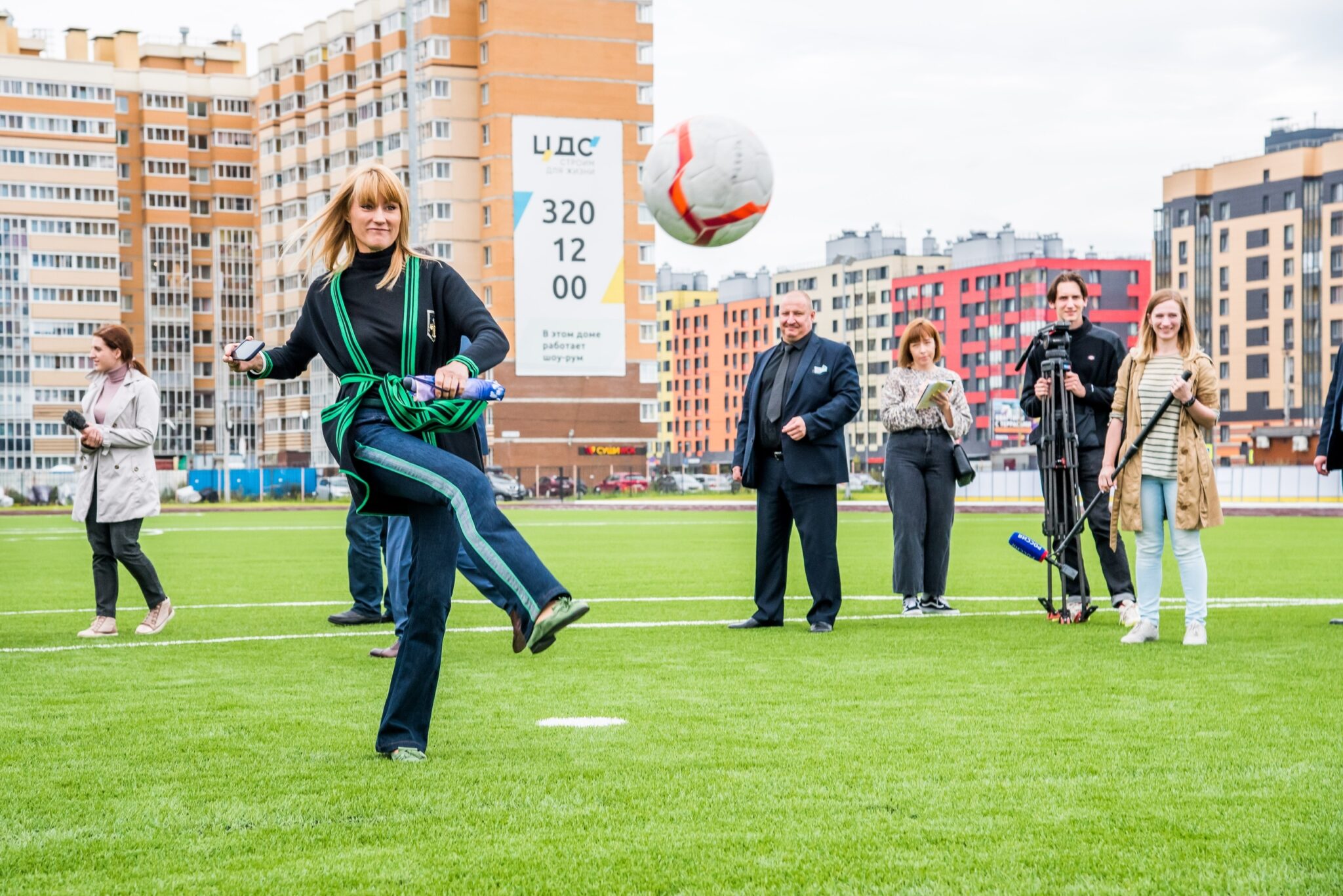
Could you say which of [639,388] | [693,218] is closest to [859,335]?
[639,388]

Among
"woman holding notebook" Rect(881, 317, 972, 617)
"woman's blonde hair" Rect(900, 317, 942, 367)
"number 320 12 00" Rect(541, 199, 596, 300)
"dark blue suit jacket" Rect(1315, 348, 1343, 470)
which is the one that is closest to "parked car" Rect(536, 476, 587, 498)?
"number 320 12 00" Rect(541, 199, 596, 300)

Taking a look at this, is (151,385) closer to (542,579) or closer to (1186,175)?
(542,579)

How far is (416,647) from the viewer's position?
17.9 ft

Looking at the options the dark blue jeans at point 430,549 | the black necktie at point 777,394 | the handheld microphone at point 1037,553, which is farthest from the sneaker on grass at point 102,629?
the handheld microphone at point 1037,553

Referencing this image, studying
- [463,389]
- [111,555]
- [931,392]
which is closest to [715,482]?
[931,392]

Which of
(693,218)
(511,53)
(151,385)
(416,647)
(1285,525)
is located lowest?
(1285,525)

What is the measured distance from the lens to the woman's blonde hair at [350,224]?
554 cm

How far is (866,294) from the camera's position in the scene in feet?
511

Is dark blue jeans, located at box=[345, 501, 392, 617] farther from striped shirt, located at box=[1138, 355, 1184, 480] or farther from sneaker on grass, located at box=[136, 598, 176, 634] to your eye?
striped shirt, located at box=[1138, 355, 1184, 480]

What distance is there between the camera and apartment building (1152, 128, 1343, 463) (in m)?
121

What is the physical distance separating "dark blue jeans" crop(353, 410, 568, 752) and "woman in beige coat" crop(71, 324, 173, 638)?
516 centimetres

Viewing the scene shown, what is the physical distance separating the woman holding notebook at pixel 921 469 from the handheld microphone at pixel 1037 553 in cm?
Answer: 65

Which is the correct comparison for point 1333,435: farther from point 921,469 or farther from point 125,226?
point 125,226

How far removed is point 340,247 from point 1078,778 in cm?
297
